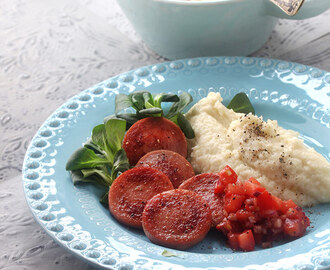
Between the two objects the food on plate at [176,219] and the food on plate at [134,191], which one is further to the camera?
the food on plate at [134,191]

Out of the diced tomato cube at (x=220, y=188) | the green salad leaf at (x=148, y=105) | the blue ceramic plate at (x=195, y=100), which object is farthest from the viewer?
the green salad leaf at (x=148, y=105)

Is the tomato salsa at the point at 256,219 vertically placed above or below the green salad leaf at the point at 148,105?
below

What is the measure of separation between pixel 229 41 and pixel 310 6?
2.35 feet

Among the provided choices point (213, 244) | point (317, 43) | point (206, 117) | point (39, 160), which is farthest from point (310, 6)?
point (39, 160)

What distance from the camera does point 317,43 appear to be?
4.71 meters

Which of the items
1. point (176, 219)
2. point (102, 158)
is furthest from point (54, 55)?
point (176, 219)

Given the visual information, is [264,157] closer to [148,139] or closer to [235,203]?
[235,203]

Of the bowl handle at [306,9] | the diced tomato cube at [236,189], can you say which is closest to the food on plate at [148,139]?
the diced tomato cube at [236,189]

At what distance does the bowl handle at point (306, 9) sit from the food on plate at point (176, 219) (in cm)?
190

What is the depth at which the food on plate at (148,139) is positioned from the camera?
10.6 feet

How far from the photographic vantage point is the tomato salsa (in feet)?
8.73

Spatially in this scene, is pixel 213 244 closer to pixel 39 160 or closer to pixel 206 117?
pixel 206 117

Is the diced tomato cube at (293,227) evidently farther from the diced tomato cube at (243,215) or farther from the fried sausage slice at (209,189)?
the fried sausage slice at (209,189)

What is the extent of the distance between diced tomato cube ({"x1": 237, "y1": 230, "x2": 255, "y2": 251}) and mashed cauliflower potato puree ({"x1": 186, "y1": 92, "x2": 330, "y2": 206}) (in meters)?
0.48
